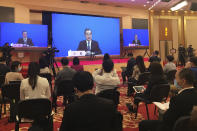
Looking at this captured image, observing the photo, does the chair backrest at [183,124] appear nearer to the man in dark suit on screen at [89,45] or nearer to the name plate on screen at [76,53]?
the name plate on screen at [76,53]

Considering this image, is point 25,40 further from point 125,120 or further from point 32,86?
point 125,120

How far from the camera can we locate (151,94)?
320 centimetres

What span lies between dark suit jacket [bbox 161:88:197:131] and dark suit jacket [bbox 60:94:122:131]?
0.68 m

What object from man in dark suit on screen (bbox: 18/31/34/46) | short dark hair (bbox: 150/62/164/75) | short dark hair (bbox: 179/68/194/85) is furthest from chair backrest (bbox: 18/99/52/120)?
man in dark suit on screen (bbox: 18/31/34/46)

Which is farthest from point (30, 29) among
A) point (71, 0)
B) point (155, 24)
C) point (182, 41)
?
point (182, 41)

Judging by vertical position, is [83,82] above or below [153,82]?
above

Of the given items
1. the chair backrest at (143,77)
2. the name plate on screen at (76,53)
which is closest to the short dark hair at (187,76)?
the chair backrest at (143,77)

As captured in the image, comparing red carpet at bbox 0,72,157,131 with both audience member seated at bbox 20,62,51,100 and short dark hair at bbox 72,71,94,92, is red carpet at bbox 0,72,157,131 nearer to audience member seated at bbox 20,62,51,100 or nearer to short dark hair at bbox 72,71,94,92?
audience member seated at bbox 20,62,51,100

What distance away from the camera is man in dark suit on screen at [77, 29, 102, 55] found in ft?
35.0

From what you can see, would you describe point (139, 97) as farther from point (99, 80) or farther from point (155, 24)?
point (155, 24)

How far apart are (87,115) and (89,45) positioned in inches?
377

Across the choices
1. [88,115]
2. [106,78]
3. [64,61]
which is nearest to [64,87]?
[64,61]

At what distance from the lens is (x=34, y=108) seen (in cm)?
228

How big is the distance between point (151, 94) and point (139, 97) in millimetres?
321
